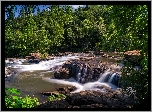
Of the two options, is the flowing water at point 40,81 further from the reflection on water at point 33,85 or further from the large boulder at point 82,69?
the large boulder at point 82,69

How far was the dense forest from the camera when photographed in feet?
13.0

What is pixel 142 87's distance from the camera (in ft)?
14.2

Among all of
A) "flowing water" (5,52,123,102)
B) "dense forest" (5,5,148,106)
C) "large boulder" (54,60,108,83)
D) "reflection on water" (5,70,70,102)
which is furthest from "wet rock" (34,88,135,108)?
"large boulder" (54,60,108,83)

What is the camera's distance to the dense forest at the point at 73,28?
3.95m

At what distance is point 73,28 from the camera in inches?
216

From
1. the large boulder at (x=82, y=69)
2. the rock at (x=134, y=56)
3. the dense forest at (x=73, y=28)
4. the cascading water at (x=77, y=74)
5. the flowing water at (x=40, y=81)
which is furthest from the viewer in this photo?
the large boulder at (x=82, y=69)

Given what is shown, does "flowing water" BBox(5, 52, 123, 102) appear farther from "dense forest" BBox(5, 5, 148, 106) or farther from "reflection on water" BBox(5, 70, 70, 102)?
"dense forest" BBox(5, 5, 148, 106)

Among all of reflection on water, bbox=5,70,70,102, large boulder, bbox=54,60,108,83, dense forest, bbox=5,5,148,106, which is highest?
dense forest, bbox=5,5,148,106

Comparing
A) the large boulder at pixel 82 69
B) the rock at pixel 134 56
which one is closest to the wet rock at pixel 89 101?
the rock at pixel 134 56

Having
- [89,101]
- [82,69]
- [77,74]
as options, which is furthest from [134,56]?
[82,69]

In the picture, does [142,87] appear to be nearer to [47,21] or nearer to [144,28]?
[144,28]

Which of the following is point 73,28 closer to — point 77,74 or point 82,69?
point 77,74

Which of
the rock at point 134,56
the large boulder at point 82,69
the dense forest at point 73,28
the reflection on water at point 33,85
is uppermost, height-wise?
the dense forest at point 73,28
